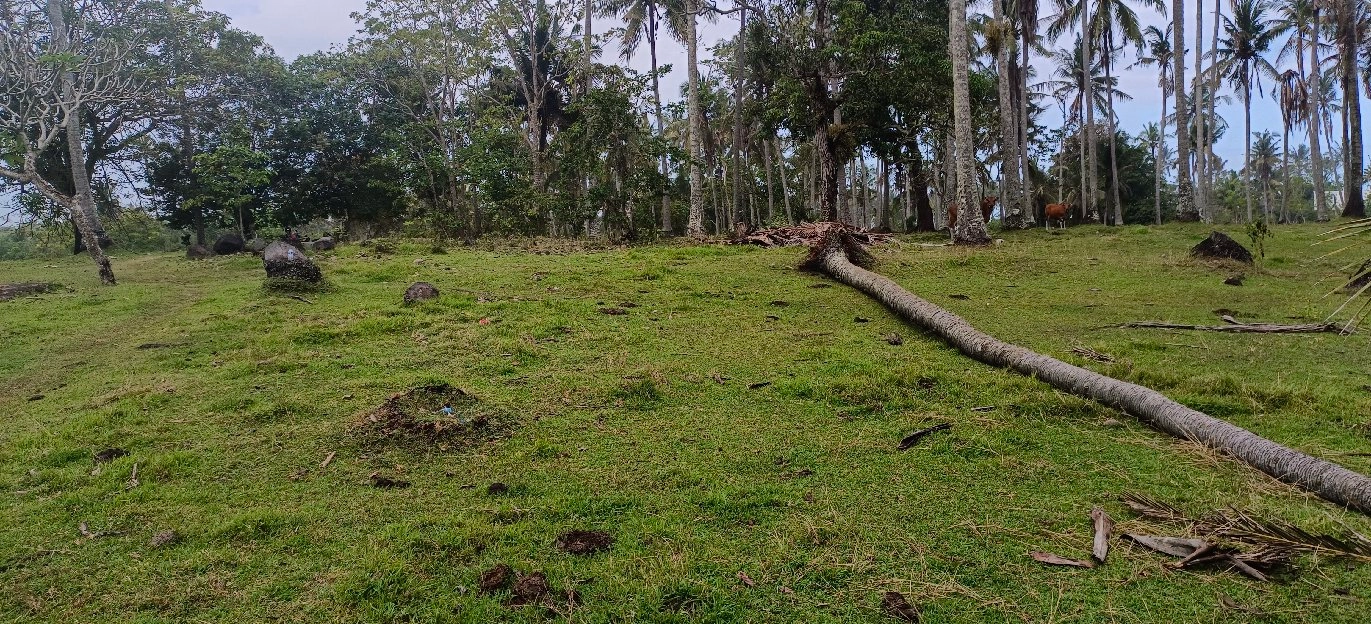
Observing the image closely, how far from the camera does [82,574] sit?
2801mm

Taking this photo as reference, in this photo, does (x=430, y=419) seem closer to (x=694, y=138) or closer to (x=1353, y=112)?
(x=694, y=138)

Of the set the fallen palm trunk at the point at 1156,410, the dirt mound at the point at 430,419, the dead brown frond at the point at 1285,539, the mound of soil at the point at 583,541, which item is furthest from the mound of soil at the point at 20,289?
the dead brown frond at the point at 1285,539

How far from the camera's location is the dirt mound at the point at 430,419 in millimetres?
Result: 4160

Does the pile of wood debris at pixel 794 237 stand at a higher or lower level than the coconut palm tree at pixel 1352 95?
lower

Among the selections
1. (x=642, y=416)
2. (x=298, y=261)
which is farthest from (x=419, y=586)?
(x=298, y=261)

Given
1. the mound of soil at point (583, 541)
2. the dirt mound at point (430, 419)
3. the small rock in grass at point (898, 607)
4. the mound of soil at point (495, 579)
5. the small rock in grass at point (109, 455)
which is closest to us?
the small rock in grass at point (898, 607)

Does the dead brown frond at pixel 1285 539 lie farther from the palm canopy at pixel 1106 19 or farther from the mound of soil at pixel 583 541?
the palm canopy at pixel 1106 19

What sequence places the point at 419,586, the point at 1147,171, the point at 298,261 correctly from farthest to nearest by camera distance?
the point at 1147,171, the point at 298,261, the point at 419,586

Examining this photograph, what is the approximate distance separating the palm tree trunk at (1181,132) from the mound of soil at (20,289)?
2382 centimetres

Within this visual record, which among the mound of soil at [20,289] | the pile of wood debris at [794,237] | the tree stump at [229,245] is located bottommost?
the mound of soil at [20,289]

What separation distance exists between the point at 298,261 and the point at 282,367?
16.0ft

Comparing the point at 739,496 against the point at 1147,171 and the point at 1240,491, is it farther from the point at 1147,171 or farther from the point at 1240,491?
the point at 1147,171

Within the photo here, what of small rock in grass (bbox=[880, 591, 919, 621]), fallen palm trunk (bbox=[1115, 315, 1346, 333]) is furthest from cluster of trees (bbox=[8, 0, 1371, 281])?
small rock in grass (bbox=[880, 591, 919, 621])

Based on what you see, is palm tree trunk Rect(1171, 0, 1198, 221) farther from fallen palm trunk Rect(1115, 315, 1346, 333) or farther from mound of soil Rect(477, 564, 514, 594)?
mound of soil Rect(477, 564, 514, 594)
